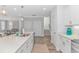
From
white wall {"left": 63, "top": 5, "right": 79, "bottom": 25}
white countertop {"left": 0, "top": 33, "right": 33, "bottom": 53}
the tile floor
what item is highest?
white wall {"left": 63, "top": 5, "right": 79, "bottom": 25}

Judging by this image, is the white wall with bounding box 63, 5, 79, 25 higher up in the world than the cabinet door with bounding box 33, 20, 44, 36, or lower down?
higher up

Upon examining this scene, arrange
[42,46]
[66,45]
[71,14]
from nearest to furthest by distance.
→ 1. [66,45]
2. [71,14]
3. [42,46]

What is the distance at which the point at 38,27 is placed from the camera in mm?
3396

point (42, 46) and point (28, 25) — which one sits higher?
point (28, 25)

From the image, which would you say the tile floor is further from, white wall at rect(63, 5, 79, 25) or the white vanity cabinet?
white wall at rect(63, 5, 79, 25)

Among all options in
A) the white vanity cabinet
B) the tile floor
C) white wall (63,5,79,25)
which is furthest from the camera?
the tile floor

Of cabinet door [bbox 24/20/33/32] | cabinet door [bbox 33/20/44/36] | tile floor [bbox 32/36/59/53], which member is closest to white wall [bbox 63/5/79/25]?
tile floor [bbox 32/36/59/53]

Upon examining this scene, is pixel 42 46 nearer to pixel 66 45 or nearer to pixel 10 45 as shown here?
pixel 66 45

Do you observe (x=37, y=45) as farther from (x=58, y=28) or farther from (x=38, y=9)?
(x=38, y=9)

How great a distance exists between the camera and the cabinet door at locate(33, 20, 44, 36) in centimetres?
333

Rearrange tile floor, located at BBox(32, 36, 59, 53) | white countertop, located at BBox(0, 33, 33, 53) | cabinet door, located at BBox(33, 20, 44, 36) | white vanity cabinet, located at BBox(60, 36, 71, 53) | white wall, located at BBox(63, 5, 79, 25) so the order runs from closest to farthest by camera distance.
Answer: white countertop, located at BBox(0, 33, 33, 53) < white vanity cabinet, located at BBox(60, 36, 71, 53) < cabinet door, located at BBox(33, 20, 44, 36) < white wall, located at BBox(63, 5, 79, 25) < tile floor, located at BBox(32, 36, 59, 53)

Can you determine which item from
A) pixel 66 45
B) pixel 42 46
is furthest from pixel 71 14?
pixel 42 46

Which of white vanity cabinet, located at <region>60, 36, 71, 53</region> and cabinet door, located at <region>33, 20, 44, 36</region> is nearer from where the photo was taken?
white vanity cabinet, located at <region>60, 36, 71, 53</region>
